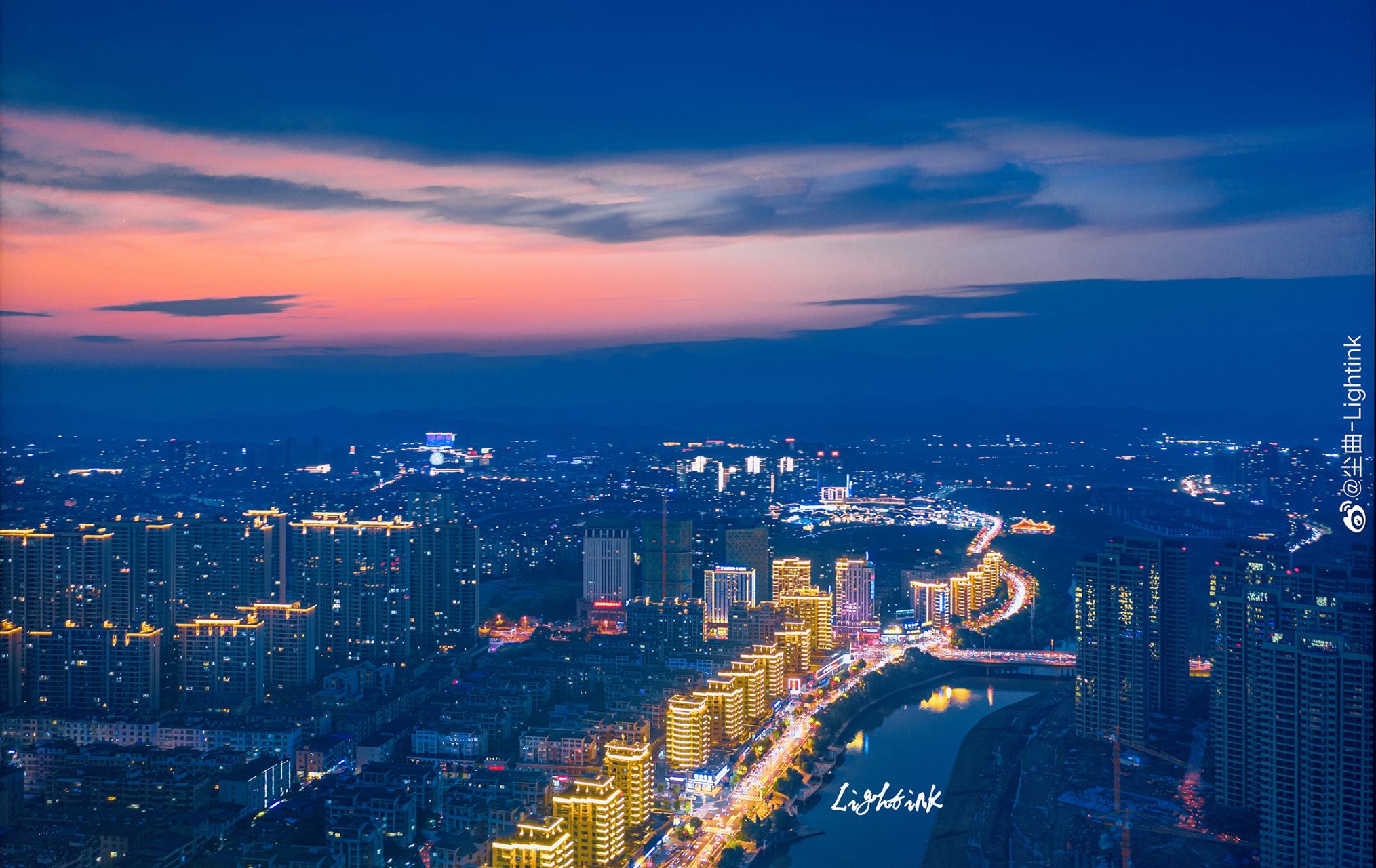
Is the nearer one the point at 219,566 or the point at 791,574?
the point at 219,566

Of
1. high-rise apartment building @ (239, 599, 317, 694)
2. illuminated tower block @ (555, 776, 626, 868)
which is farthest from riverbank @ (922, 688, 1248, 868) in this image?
high-rise apartment building @ (239, 599, 317, 694)

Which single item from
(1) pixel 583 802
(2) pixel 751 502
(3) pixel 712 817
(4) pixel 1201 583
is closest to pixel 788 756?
(3) pixel 712 817

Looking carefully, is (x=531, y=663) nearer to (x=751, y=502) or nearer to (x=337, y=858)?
(x=337, y=858)

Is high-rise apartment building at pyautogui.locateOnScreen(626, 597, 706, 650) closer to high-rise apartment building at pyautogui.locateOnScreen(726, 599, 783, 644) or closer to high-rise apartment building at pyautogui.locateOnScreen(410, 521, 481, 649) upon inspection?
high-rise apartment building at pyautogui.locateOnScreen(726, 599, 783, 644)

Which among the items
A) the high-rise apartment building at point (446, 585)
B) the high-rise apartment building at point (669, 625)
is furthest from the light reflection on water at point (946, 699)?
the high-rise apartment building at point (446, 585)

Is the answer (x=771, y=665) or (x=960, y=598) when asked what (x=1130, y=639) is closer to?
(x=771, y=665)

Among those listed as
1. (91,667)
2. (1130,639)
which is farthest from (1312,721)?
(91,667)
